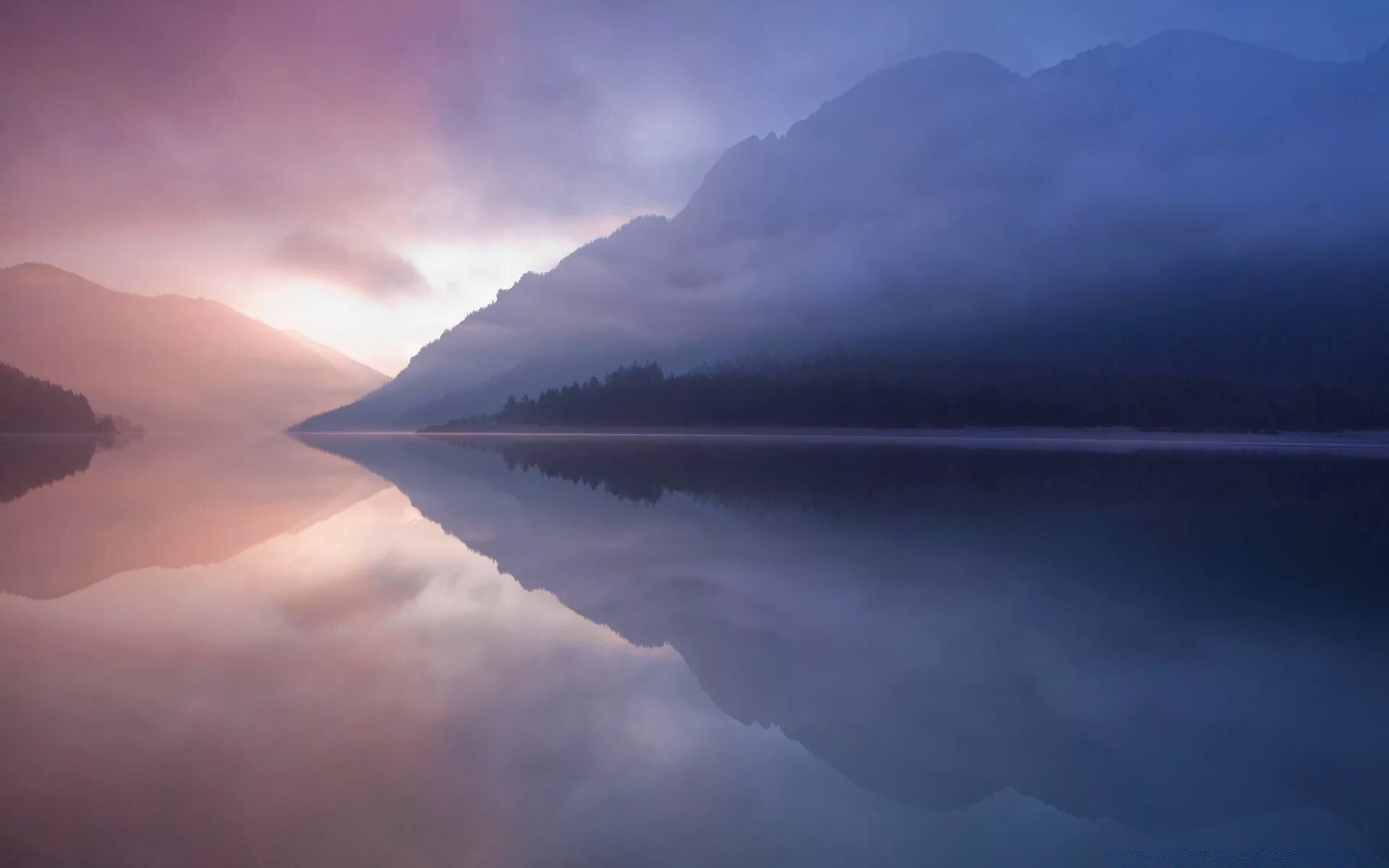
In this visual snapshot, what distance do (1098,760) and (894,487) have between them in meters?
14.5

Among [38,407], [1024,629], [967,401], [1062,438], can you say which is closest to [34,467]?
[1024,629]

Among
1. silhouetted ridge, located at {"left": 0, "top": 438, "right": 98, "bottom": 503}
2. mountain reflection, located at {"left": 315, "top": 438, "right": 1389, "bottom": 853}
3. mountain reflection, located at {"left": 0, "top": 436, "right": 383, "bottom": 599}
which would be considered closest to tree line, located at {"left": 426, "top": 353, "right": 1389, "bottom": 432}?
silhouetted ridge, located at {"left": 0, "top": 438, "right": 98, "bottom": 503}

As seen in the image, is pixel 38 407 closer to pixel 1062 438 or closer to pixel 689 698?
pixel 1062 438

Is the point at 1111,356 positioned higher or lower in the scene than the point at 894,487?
higher

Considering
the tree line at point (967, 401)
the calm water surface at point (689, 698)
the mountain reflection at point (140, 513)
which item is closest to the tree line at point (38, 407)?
the tree line at point (967, 401)

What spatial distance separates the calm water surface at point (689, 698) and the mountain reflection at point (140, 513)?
0.12 meters

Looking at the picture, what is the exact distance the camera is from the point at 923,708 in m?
4.93

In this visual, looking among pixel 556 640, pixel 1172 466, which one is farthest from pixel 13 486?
pixel 1172 466

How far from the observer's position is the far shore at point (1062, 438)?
47188 millimetres

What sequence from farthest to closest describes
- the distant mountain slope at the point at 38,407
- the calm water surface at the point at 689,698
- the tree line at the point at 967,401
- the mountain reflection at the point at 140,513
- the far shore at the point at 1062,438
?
the distant mountain slope at the point at 38,407 → the tree line at the point at 967,401 → the far shore at the point at 1062,438 → the mountain reflection at the point at 140,513 → the calm water surface at the point at 689,698

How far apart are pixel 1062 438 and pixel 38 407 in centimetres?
10185

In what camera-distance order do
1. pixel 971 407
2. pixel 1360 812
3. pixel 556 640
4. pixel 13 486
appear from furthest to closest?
1. pixel 971 407
2. pixel 13 486
3. pixel 556 640
4. pixel 1360 812

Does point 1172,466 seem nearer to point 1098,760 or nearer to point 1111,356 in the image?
point 1098,760

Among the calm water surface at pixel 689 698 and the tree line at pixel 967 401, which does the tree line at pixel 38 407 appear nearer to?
the tree line at pixel 967 401
